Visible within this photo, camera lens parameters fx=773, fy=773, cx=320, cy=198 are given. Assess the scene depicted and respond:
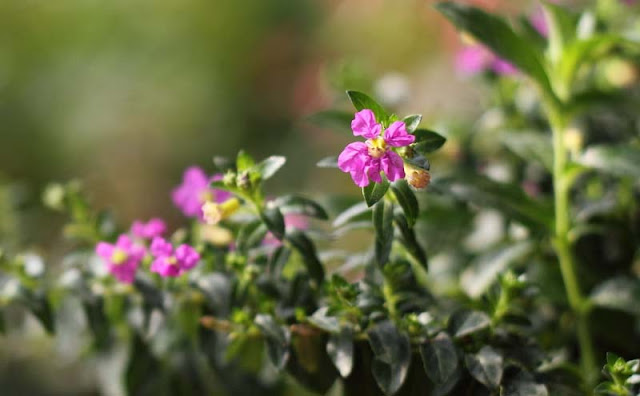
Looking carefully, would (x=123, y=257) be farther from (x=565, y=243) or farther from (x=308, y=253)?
(x=565, y=243)

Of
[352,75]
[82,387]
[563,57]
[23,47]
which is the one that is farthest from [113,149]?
[563,57]

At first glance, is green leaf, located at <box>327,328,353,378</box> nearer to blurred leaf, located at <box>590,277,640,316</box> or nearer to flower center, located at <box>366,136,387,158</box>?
flower center, located at <box>366,136,387,158</box>

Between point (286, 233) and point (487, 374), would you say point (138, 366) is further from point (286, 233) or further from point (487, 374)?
point (487, 374)

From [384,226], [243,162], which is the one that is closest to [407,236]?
[384,226]

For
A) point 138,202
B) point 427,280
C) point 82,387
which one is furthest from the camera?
point 138,202

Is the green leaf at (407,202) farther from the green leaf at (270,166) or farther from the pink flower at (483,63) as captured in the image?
the pink flower at (483,63)

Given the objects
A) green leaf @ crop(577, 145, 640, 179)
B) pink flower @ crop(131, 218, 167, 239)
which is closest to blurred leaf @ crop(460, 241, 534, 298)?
green leaf @ crop(577, 145, 640, 179)
